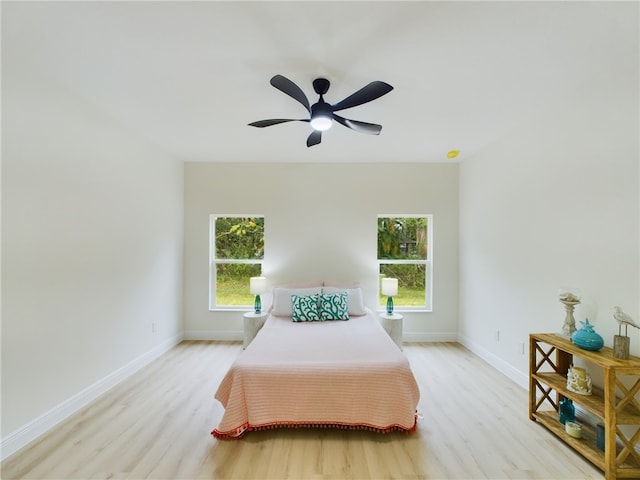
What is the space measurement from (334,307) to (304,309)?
1.19 feet

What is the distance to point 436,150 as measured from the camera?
3.86 m

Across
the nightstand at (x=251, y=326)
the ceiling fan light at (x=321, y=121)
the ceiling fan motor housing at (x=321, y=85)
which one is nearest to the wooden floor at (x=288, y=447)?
the nightstand at (x=251, y=326)

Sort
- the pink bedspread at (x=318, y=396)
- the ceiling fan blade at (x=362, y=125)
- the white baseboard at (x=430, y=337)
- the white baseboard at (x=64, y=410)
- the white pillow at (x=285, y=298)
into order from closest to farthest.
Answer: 1. the white baseboard at (x=64, y=410)
2. the pink bedspread at (x=318, y=396)
3. the ceiling fan blade at (x=362, y=125)
4. the white pillow at (x=285, y=298)
5. the white baseboard at (x=430, y=337)

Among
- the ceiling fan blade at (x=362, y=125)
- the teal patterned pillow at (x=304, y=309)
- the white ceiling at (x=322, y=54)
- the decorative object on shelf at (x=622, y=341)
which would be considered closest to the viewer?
the white ceiling at (x=322, y=54)

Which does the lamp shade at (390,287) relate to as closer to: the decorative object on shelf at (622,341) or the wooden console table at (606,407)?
the wooden console table at (606,407)

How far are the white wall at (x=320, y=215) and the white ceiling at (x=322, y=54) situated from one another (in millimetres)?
1476

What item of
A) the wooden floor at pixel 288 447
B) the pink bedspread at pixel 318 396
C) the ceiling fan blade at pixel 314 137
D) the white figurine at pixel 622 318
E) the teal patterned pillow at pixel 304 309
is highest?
the ceiling fan blade at pixel 314 137

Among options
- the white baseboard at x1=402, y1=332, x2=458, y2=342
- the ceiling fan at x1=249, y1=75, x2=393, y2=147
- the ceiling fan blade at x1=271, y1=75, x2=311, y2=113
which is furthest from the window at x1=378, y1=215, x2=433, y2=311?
the ceiling fan blade at x1=271, y1=75, x2=311, y2=113

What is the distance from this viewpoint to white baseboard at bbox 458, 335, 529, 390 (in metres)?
2.98

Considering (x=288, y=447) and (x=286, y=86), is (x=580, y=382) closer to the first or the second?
(x=288, y=447)

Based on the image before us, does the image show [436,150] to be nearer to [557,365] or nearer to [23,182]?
[557,365]

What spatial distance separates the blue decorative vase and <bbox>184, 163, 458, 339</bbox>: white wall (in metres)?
2.33

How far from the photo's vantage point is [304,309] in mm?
3621

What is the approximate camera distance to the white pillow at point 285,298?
12.5ft
